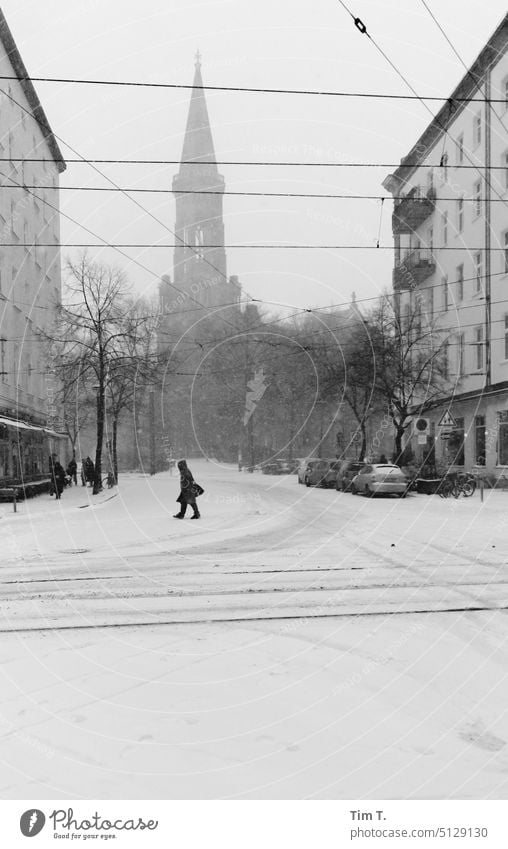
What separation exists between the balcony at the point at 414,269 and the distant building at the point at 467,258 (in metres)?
0.05

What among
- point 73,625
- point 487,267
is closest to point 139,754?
point 73,625

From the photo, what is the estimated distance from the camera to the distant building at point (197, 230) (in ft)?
44.4

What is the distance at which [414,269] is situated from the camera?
3747 cm

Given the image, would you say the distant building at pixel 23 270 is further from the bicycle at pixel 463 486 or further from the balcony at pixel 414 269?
the balcony at pixel 414 269

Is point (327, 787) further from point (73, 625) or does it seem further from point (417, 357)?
point (417, 357)

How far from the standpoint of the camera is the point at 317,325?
35906 mm

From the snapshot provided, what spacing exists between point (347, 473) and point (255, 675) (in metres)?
28.5

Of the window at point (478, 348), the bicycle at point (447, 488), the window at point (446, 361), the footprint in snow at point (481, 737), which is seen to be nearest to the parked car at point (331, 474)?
the window at point (446, 361)

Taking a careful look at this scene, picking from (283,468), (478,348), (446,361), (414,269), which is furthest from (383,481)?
(283,468)

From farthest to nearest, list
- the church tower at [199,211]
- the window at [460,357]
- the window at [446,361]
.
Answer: the window at [446,361] < the window at [460,357] < the church tower at [199,211]

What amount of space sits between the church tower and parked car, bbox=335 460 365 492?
9562 millimetres

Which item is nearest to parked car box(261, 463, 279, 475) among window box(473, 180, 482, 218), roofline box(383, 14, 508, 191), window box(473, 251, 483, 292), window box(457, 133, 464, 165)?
roofline box(383, 14, 508, 191)

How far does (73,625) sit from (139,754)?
321cm
